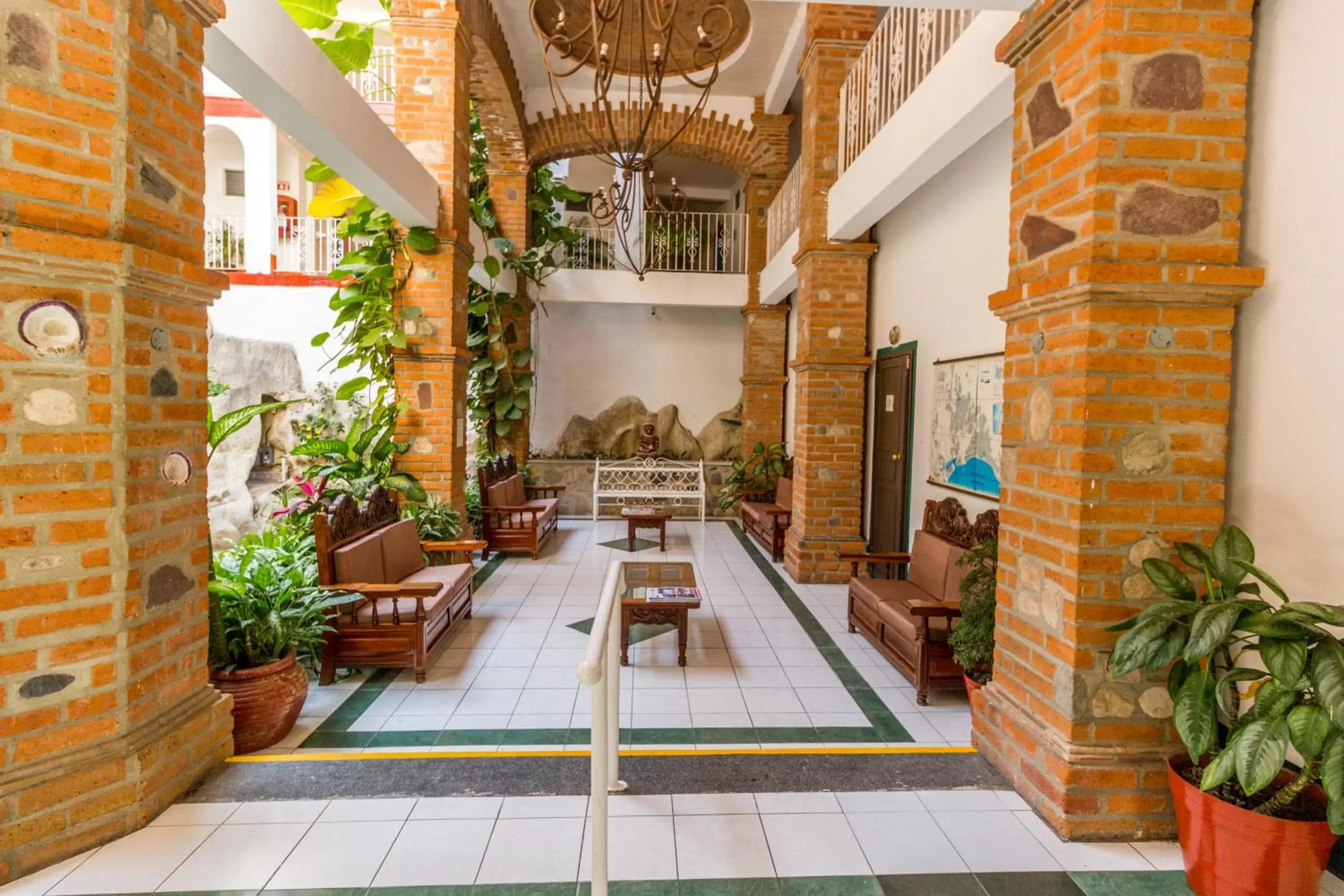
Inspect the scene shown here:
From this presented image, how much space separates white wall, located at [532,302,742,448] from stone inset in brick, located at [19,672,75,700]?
27.6 feet

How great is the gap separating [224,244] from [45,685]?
1000cm

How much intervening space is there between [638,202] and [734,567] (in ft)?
23.6

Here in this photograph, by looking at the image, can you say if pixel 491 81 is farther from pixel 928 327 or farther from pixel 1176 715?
pixel 1176 715

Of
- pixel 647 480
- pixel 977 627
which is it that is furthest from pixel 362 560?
pixel 647 480

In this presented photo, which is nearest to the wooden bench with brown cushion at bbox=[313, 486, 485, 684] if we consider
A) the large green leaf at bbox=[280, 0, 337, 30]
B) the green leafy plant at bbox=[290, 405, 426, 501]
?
the green leafy plant at bbox=[290, 405, 426, 501]

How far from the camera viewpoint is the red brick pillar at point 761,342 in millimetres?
8617

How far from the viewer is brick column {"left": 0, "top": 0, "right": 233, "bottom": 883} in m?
1.66

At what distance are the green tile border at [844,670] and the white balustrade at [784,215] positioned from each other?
3464 millimetres

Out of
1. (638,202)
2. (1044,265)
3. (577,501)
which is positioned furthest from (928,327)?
(638,202)

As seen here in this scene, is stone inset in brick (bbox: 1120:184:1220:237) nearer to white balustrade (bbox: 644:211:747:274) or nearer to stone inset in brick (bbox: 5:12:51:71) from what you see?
stone inset in brick (bbox: 5:12:51:71)

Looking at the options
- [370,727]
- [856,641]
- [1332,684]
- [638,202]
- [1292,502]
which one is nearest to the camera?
[1332,684]

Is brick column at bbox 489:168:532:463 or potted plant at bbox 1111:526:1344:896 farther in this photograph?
brick column at bbox 489:168:532:463

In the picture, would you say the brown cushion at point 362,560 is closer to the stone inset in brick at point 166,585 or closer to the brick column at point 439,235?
the brick column at point 439,235

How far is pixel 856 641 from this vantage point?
415 cm
